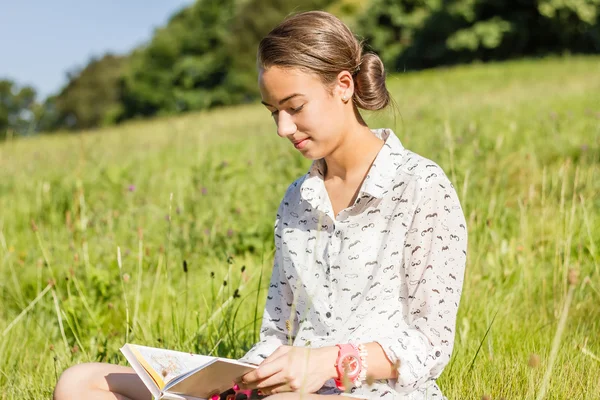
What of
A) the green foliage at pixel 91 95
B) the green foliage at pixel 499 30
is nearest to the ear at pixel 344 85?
the green foliage at pixel 499 30

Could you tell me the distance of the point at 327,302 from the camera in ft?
6.09

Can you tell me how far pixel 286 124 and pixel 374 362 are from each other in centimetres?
68

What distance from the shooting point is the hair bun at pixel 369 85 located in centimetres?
200

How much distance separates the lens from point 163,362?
68.4 inches

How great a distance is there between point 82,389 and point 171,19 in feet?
170

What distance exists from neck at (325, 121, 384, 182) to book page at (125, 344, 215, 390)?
67 centimetres

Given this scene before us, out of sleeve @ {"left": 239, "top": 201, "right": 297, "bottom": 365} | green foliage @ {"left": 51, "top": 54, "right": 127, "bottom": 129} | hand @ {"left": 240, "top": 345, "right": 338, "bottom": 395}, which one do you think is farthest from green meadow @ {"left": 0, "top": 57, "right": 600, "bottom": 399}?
green foliage @ {"left": 51, "top": 54, "right": 127, "bottom": 129}

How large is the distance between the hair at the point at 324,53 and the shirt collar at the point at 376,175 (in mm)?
131

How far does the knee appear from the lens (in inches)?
72.9

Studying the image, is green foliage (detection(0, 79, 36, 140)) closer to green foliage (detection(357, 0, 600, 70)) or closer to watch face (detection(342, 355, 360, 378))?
green foliage (detection(357, 0, 600, 70))

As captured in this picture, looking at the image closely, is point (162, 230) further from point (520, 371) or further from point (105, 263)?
point (520, 371)

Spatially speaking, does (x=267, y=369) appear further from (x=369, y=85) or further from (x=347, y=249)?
(x=369, y=85)

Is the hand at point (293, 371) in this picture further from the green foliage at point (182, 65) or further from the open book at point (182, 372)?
the green foliage at point (182, 65)

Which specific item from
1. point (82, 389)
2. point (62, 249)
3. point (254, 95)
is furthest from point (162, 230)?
point (254, 95)
